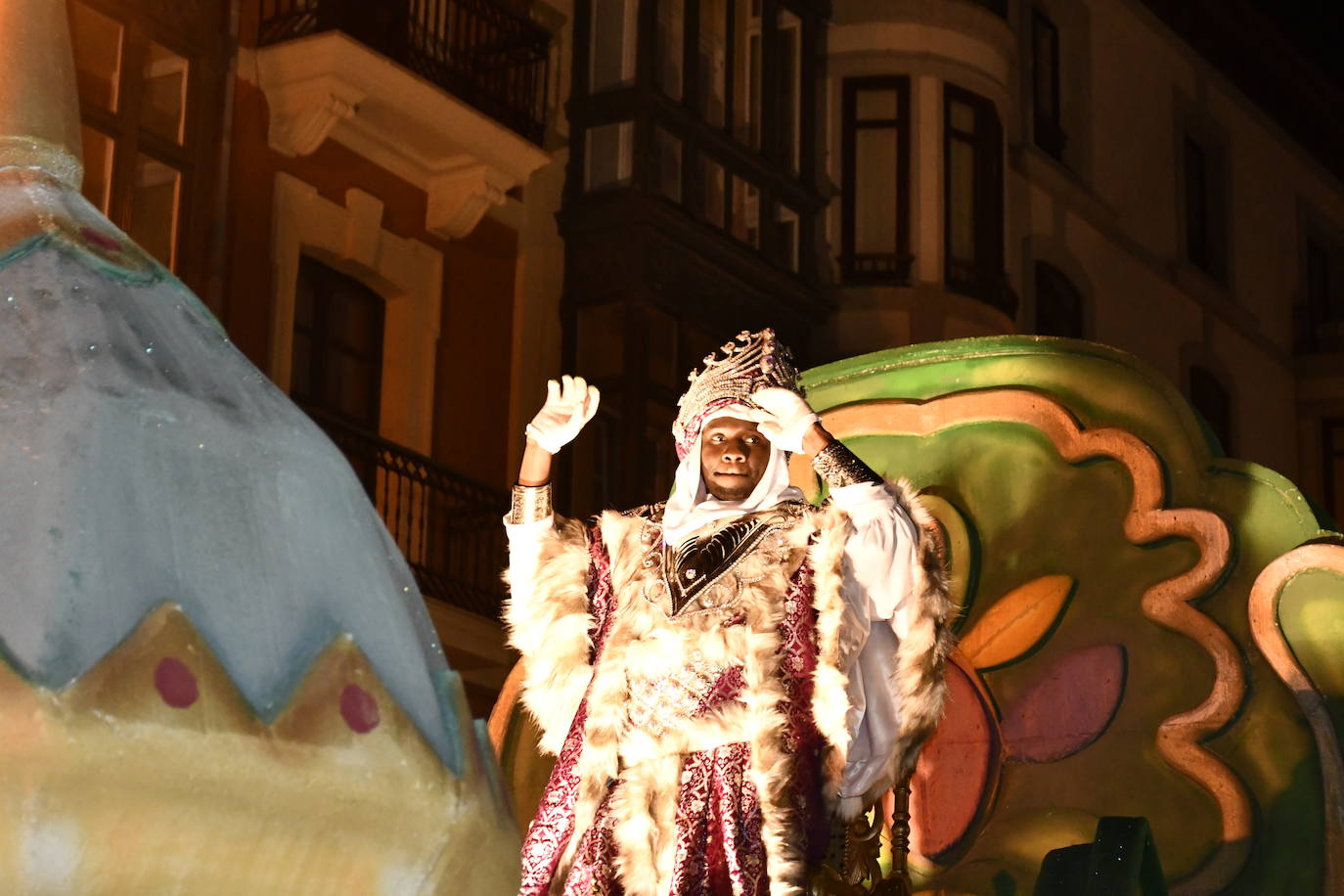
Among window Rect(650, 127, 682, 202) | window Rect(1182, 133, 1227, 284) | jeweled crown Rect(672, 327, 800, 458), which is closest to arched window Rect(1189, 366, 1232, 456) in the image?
window Rect(1182, 133, 1227, 284)

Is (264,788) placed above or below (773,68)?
below

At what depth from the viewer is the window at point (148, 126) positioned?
13.3m

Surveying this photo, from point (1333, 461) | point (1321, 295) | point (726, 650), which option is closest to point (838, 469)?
point (726, 650)

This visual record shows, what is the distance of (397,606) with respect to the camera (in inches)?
62.8

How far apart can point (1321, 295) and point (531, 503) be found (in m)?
20.7

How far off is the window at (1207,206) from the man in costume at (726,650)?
18.4 m

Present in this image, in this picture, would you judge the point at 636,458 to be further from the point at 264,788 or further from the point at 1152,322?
the point at 264,788

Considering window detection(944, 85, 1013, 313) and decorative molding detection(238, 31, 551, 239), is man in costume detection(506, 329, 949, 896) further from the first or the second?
window detection(944, 85, 1013, 313)

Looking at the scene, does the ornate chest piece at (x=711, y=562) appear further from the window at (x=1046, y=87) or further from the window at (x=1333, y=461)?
the window at (x=1333, y=461)

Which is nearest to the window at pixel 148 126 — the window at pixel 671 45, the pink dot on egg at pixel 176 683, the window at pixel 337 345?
the window at pixel 337 345

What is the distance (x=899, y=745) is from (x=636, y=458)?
10.8 meters

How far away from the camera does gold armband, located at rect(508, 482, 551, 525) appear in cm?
570

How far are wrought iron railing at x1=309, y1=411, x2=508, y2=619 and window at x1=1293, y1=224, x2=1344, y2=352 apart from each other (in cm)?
1167

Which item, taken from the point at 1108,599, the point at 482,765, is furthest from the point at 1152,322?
the point at 482,765
